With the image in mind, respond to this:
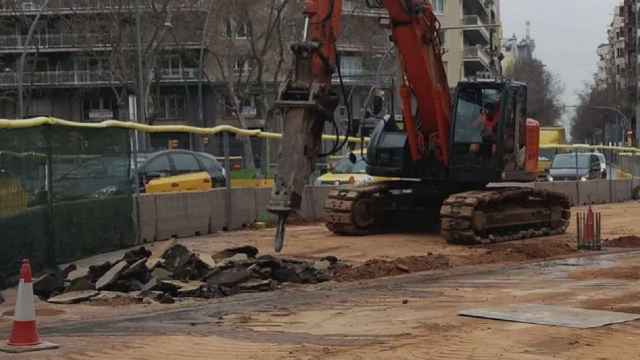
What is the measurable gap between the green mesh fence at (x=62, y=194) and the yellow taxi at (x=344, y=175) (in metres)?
9.04

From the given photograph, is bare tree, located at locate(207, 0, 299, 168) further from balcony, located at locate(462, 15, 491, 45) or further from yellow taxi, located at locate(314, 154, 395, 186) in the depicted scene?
balcony, located at locate(462, 15, 491, 45)

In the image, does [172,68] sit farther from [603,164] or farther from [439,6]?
[603,164]

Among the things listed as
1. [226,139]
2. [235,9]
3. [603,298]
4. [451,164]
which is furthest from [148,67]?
[603,298]

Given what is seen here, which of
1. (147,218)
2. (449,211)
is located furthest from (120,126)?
(449,211)

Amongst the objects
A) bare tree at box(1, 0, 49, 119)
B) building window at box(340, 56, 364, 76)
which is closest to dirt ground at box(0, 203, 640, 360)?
bare tree at box(1, 0, 49, 119)

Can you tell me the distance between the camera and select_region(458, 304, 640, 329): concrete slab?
938 cm

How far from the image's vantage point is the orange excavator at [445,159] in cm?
1736

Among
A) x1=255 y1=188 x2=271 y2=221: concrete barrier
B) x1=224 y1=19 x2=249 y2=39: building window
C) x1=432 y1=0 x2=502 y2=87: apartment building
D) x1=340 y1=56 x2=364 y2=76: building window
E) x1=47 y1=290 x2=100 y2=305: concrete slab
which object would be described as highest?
x1=432 y1=0 x2=502 y2=87: apartment building

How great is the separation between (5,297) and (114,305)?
62.6 inches

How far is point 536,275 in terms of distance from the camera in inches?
530

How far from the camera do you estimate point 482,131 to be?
18.1m

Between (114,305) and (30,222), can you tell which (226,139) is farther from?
(114,305)

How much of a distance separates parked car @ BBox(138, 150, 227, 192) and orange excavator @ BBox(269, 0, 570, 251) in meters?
2.96

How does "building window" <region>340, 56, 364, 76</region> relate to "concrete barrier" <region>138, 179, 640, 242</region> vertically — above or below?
above
